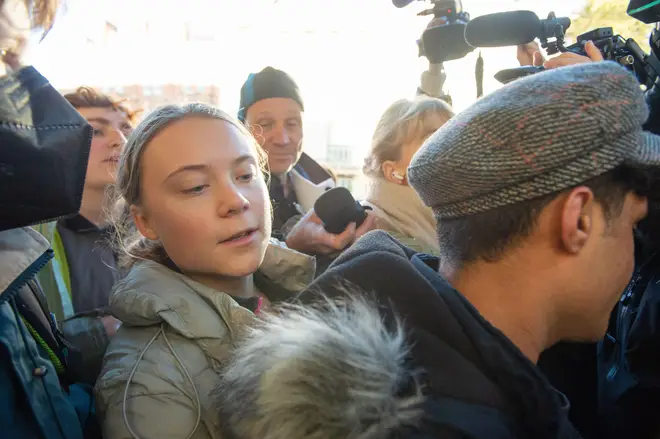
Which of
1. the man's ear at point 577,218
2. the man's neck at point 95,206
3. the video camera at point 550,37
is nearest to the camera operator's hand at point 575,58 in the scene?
the video camera at point 550,37

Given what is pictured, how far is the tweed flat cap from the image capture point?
2.88ft

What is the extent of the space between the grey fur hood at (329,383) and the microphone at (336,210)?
36.3 inches

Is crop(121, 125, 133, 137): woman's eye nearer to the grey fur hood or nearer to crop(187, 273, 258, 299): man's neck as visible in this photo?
crop(187, 273, 258, 299): man's neck

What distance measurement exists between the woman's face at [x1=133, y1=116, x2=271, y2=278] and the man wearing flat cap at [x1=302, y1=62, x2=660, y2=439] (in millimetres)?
384

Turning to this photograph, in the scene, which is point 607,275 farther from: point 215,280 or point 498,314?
point 215,280

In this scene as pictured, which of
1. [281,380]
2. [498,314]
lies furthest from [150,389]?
[498,314]

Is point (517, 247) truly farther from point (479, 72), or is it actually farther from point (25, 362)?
point (479, 72)

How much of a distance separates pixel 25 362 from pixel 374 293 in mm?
617

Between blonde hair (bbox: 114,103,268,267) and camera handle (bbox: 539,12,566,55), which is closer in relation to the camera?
blonde hair (bbox: 114,103,268,267)

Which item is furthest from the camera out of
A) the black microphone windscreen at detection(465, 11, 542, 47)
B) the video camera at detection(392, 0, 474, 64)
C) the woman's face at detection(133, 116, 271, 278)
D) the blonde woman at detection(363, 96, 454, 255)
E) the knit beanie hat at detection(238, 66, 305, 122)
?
the knit beanie hat at detection(238, 66, 305, 122)

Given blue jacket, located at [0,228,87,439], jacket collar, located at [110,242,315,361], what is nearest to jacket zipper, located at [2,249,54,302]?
blue jacket, located at [0,228,87,439]

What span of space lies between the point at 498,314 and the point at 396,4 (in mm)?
1782

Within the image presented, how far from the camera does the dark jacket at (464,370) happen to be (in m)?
0.81

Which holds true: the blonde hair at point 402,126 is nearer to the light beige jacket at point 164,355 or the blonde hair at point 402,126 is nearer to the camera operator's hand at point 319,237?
the camera operator's hand at point 319,237
